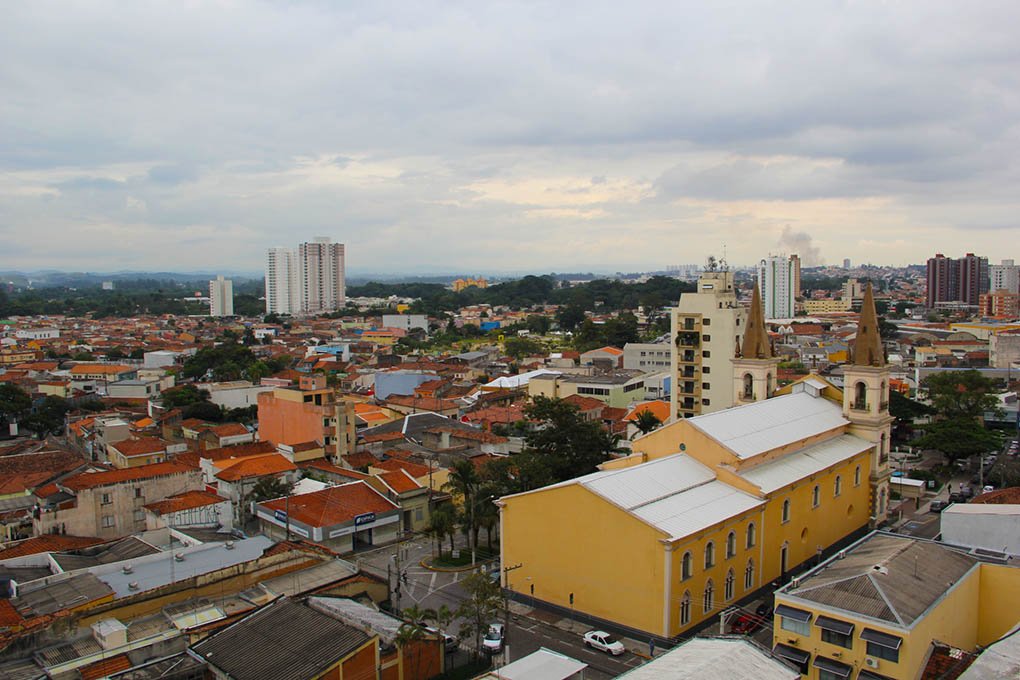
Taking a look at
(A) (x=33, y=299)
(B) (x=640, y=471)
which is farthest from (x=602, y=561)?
(A) (x=33, y=299)

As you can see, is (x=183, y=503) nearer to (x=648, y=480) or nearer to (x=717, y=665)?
(x=648, y=480)

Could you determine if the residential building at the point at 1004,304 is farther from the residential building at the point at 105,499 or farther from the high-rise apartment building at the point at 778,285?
the residential building at the point at 105,499

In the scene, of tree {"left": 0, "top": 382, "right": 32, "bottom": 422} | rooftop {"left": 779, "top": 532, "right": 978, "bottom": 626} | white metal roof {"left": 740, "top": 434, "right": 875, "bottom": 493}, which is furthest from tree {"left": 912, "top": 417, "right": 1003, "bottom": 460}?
tree {"left": 0, "top": 382, "right": 32, "bottom": 422}

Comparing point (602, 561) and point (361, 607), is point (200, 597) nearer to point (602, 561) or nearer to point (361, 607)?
point (361, 607)

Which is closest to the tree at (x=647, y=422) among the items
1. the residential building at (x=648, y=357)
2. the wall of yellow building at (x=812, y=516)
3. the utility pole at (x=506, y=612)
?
the wall of yellow building at (x=812, y=516)

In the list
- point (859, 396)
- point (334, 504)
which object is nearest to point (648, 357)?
point (859, 396)
